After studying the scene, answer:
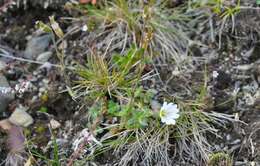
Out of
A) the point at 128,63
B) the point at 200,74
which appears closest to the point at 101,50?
the point at 128,63

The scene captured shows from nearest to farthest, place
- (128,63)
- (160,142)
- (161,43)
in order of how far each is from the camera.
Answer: (160,142), (128,63), (161,43)

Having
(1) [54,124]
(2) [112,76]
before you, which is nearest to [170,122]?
(2) [112,76]

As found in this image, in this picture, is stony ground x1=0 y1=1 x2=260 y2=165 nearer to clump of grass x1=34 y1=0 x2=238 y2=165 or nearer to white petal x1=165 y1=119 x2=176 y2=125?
clump of grass x1=34 y1=0 x2=238 y2=165

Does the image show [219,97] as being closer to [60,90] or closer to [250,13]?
[250,13]

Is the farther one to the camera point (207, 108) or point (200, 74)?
point (200, 74)

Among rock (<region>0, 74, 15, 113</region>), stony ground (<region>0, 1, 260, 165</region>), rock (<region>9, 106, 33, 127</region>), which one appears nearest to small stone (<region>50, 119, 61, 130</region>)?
stony ground (<region>0, 1, 260, 165</region>)

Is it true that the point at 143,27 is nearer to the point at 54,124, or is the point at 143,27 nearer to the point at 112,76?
the point at 112,76
